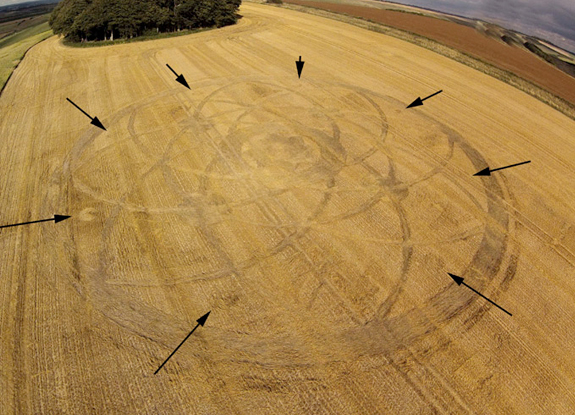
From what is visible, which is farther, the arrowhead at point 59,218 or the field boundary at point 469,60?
the field boundary at point 469,60

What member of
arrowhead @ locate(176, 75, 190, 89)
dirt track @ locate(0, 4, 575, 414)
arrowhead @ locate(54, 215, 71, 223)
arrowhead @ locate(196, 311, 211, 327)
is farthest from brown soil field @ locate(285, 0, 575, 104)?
arrowhead @ locate(54, 215, 71, 223)

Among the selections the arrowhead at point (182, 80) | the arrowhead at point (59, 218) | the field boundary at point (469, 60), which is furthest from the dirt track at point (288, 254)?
the arrowhead at point (182, 80)

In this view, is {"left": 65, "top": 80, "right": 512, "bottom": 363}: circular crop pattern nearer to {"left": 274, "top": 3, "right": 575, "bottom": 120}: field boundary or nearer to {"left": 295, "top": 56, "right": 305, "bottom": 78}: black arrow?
{"left": 295, "top": 56, "right": 305, "bottom": 78}: black arrow

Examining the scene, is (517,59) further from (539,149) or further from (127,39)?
(127,39)

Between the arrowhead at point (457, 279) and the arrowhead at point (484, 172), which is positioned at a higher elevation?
the arrowhead at point (484, 172)

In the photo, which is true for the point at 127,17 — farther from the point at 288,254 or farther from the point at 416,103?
the point at 288,254

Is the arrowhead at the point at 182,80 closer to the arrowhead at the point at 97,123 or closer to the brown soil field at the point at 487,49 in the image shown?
the arrowhead at the point at 97,123
